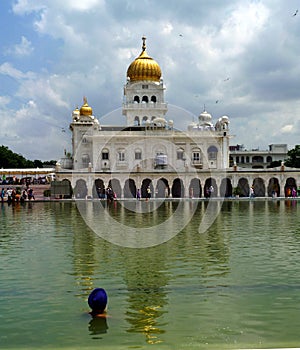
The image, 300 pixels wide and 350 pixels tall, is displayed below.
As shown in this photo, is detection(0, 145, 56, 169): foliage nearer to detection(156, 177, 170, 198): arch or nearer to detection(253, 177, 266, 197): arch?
detection(156, 177, 170, 198): arch

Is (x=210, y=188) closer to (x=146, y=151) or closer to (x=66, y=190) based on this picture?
(x=146, y=151)

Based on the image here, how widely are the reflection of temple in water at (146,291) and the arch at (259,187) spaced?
120 ft

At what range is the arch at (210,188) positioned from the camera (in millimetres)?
45844

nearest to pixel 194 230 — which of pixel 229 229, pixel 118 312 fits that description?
pixel 229 229

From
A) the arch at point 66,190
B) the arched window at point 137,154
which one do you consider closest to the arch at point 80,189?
the arch at point 66,190

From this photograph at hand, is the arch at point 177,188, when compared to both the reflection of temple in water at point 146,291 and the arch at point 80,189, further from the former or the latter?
the reflection of temple in water at point 146,291

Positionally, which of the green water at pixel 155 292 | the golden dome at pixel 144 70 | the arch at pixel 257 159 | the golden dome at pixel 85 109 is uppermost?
the golden dome at pixel 144 70

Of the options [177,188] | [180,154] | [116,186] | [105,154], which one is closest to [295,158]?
[180,154]

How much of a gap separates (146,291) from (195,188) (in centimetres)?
3856

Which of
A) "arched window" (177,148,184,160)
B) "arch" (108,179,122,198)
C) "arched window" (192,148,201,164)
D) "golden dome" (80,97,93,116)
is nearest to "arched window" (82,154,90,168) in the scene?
"golden dome" (80,97,93,116)

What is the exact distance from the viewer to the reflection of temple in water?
27.0 ft

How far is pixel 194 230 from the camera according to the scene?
800 inches

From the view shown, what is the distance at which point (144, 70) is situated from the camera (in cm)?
5547

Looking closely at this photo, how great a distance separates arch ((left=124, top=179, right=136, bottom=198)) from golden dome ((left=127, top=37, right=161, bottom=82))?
43.5 feet
